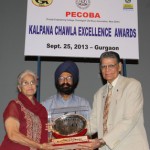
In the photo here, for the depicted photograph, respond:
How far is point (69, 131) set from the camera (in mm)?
2613

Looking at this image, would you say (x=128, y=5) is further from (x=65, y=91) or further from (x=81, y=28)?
(x=65, y=91)

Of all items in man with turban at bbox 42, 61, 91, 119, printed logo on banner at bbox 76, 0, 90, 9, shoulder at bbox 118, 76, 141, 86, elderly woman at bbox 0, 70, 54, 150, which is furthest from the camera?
printed logo on banner at bbox 76, 0, 90, 9

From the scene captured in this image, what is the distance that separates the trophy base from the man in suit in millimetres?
59

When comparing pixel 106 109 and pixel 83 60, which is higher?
pixel 83 60

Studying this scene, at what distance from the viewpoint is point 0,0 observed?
15.6 ft

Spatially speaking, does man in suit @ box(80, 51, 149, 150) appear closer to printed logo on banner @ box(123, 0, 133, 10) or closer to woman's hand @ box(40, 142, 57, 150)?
woman's hand @ box(40, 142, 57, 150)

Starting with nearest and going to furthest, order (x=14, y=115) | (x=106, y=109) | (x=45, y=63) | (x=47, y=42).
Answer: (x=14, y=115)
(x=106, y=109)
(x=47, y=42)
(x=45, y=63)

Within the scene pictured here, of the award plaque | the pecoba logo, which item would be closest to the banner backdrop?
the pecoba logo

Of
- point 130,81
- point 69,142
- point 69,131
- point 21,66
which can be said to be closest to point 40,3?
point 21,66

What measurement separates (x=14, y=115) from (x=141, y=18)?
3191 millimetres

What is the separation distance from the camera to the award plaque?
2.55 m

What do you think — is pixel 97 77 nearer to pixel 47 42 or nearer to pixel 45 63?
pixel 45 63

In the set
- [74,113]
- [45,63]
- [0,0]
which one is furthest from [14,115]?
[0,0]

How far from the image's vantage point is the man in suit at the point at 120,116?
264 cm
